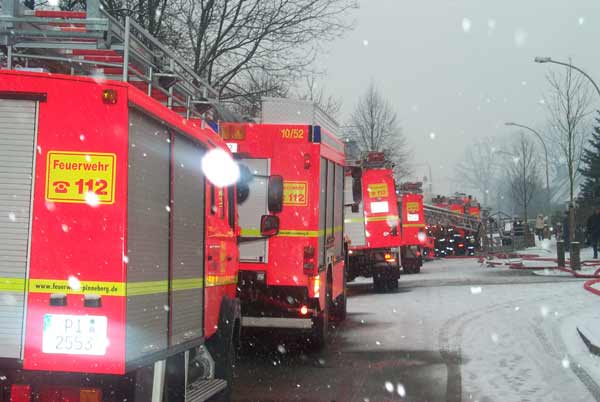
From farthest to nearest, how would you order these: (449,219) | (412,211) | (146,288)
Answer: (449,219), (412,211), (146,288)

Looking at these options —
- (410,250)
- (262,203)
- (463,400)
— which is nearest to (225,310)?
(463,400)

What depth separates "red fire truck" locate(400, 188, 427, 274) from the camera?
2641cm

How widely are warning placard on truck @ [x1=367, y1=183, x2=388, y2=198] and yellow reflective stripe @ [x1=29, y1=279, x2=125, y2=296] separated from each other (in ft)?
53.2

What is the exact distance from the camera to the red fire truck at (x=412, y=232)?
26406 millimetres

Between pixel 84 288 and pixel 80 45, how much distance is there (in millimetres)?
1754

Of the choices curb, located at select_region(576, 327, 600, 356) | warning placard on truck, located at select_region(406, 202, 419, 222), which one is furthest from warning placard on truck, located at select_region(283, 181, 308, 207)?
warning placard on truck, located at select_region(406, 202, 419, 222)

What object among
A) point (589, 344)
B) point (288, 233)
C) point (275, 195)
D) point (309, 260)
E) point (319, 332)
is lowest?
point (589, 344)

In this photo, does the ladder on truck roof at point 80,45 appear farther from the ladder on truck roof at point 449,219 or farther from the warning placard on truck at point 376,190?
the ladder on truck roof at point 449,219

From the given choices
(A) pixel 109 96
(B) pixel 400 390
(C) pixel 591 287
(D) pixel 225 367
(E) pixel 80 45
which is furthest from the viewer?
(C) pixel 591 287

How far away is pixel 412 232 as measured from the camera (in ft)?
88.7

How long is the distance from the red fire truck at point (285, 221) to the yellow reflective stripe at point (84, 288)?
5.69 metres

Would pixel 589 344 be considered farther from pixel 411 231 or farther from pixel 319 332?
pixel 411 231

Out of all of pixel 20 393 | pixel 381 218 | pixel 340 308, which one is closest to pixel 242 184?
pixel 20 393

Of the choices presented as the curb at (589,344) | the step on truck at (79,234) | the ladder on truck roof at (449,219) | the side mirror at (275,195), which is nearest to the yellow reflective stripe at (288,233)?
the side mirror at (275,195)
